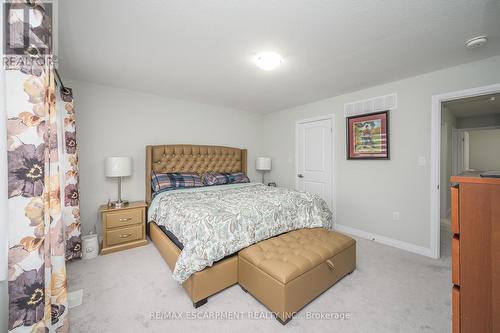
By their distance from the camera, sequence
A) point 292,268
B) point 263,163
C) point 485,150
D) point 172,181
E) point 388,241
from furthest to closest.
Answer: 1. point 485,150
2. point 263,163
3. point 172,181
4. point 388,241
5. point 292,268

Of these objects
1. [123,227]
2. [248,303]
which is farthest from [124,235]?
[248,303]

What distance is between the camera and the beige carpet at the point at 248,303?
5.22ft

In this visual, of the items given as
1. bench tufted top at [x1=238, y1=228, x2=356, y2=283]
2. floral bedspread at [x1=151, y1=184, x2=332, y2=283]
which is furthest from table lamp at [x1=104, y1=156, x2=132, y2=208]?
bench tufted top at [x1=238, y1=228, x2=356, y2=283]

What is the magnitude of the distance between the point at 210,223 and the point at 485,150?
26.7 ft

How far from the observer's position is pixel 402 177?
2988 millimetres

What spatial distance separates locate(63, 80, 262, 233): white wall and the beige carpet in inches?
45.3

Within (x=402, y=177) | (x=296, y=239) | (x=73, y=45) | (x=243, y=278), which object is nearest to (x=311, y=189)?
(x=402, y=177)

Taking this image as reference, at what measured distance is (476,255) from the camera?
858 mm

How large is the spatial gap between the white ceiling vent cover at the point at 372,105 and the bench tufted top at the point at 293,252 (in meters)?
2.17

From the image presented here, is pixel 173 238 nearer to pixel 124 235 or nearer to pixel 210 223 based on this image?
pixel 210 223

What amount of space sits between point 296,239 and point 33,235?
6.78 ft

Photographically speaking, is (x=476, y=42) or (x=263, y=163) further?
(x=263, y=163)

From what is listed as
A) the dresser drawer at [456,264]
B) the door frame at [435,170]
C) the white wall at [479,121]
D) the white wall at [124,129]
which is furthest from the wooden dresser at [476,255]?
the white wall at [479,121]

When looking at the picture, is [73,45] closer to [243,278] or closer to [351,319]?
[243,278]
